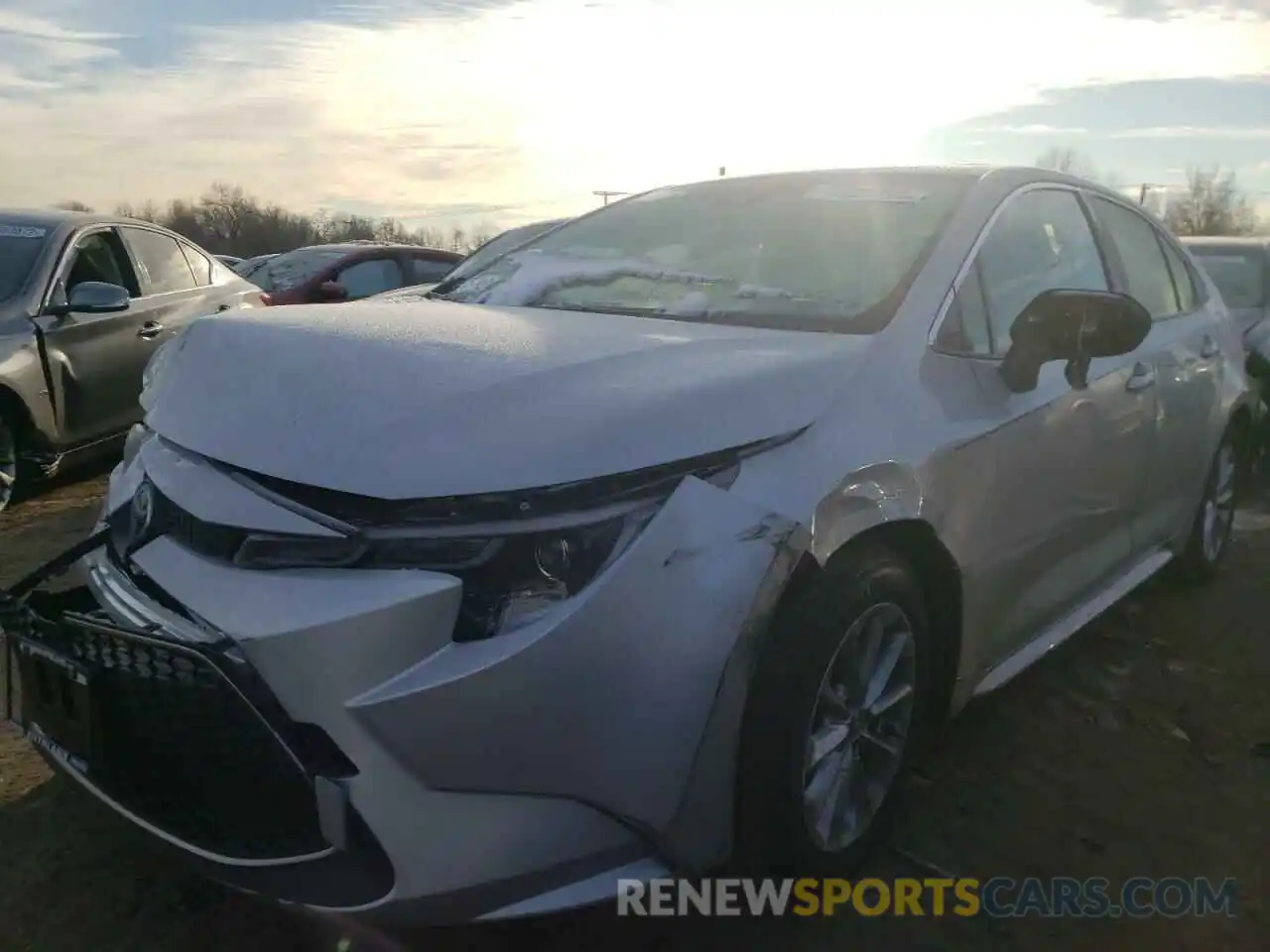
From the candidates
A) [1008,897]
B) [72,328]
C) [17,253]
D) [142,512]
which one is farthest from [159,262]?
[1008,897]

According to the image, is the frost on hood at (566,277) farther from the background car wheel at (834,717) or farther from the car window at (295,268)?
the car window at (295,268)

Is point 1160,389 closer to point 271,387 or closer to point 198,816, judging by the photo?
point 271,387

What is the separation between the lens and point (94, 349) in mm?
5648

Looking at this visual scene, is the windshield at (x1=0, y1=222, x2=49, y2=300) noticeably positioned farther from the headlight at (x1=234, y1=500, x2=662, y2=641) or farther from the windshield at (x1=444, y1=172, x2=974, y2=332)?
the headlight at (x1=234, y1=500, x2=662, y2=641)

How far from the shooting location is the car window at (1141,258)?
360 centimetres

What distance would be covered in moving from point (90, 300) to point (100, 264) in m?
0.81

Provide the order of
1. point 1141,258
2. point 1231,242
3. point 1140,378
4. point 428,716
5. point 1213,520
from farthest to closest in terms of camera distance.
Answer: point 1231,242 < point 1213,520 < point 1141,258 < point 1140,378 < point 428,716

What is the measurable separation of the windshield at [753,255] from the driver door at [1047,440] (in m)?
0.20

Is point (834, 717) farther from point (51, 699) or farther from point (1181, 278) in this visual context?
point (1181, 278)

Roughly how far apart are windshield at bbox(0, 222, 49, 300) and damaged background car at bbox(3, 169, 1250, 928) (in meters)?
3.44

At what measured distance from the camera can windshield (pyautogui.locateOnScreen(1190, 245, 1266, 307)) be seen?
23.5ft

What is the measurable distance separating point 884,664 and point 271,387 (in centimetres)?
136

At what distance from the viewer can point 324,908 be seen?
1784 millimetres

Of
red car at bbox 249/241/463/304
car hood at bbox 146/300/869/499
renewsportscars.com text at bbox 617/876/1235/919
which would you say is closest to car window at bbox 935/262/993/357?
car hood at bbox 146/300/869/499
